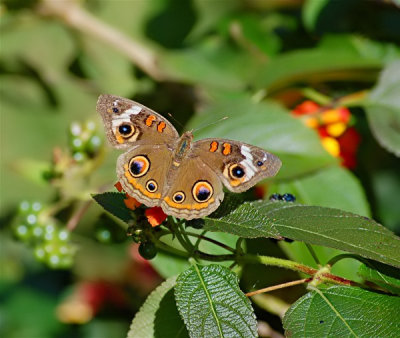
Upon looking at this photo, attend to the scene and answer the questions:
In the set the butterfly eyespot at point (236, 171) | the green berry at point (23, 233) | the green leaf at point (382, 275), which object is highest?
the butterfly eyespot at point (236, 171)

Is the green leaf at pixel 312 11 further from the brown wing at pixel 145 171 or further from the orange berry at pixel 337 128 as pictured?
the brown wing at pixel 145 171

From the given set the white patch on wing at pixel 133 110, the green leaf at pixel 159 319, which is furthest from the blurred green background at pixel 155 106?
the white patch on wing at pixel 133 110

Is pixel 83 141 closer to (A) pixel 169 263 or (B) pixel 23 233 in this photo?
(B) pixel 23 233

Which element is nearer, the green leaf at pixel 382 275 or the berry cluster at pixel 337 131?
the green leaf at pixel 382 275

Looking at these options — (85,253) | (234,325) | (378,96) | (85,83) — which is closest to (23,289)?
(85,253)

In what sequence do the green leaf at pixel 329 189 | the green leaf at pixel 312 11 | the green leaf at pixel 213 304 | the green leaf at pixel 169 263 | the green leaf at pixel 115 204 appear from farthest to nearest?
1. the green leaf at pixel 312 11
2. the green leaf at pixel 329 189
3. the green leaf at pixel 169 263
4. the green leaf at pixel 115 204
5. the green leaf at pixel 213 304

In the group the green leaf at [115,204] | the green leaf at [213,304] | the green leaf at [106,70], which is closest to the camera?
the green leaf at [213,304]

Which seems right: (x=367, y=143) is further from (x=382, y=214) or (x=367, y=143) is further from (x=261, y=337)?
(x=261, y=337)

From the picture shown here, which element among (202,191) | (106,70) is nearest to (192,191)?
(202,191)
